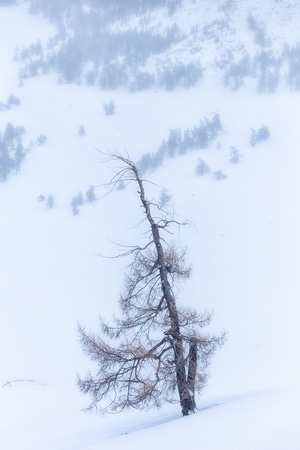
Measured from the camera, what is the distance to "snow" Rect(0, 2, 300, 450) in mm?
10992

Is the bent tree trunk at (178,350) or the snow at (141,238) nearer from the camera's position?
the bent tree trunk at (178,350)

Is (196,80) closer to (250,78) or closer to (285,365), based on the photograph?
(250,78)

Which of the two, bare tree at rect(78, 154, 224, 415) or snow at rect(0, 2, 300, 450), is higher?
snow at rect(0, 2, 300, 450)

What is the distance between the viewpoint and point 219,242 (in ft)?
218

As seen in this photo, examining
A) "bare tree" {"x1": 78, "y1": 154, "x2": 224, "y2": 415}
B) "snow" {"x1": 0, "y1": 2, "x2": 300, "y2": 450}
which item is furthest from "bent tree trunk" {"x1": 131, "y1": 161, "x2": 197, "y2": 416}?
"snow" {"x1": 0, "y1": 2, "x2": 300, "y2": 450}

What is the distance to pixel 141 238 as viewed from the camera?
2835 inches

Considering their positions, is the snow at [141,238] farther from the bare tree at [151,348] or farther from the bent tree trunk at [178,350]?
the bare tree at [151,348]

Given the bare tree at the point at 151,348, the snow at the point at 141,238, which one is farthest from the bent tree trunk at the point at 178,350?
the snow at the point at 141,238

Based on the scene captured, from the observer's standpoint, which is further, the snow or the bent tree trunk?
the snow

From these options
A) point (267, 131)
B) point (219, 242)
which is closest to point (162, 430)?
point (219, 242)

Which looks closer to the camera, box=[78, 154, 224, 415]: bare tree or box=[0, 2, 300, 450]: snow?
box=[78, 154, 224, 415]: bare tree

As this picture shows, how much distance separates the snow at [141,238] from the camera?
1099 cm

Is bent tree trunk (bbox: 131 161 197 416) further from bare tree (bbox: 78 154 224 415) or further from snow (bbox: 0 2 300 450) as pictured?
snow (bbox: 0 2 300 450)

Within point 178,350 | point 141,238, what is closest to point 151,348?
point 178,350
